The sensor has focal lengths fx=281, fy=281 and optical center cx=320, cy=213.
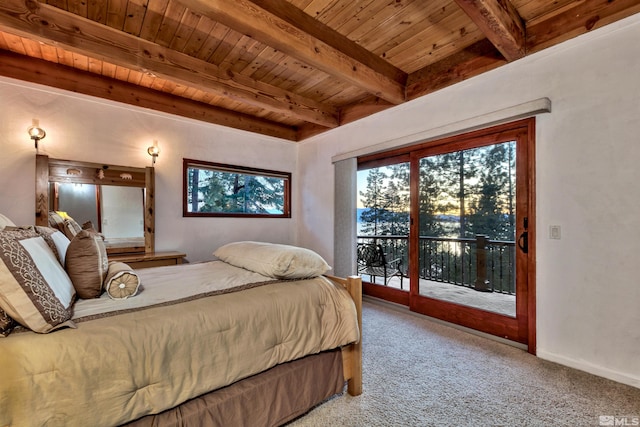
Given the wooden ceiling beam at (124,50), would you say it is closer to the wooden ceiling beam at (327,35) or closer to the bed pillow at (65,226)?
the wooden ceiling beam at (327,35)

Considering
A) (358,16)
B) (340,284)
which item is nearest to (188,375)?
(340,284)

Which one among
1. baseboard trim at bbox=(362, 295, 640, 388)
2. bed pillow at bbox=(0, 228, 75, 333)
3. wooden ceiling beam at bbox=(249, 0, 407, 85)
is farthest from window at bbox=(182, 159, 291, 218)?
baseboard trim at bbox=(362, 295, 640, 388)

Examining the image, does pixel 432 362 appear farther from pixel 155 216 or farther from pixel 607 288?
pixel 155 216

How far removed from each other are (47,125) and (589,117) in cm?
480

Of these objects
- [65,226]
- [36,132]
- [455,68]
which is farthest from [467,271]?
[36,132]

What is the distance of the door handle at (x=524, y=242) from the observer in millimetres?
2396

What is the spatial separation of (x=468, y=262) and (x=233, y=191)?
10.4 ft

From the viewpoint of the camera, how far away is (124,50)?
7.77 feet

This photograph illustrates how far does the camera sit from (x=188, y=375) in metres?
1.23

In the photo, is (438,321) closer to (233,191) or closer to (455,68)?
(455,68)

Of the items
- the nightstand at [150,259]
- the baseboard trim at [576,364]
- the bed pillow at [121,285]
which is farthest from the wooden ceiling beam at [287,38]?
the baseboard trim at [576,364]

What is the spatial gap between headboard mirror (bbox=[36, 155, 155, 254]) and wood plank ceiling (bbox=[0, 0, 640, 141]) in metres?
0.84

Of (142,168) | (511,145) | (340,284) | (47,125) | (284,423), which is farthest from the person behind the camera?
(142,168)

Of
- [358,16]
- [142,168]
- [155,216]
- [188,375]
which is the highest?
[358,16]
